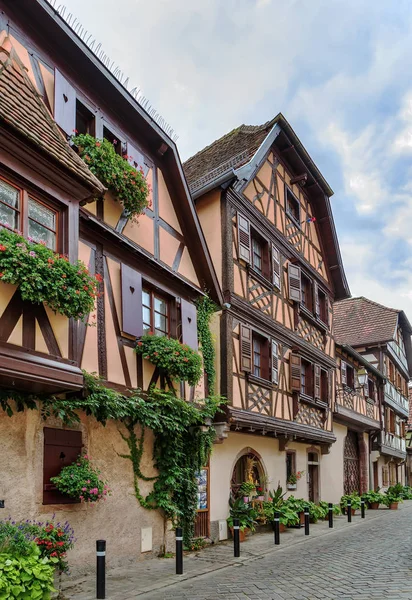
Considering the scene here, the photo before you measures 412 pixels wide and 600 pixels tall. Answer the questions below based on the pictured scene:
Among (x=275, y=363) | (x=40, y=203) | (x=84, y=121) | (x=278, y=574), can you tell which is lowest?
(x=278, y=574)

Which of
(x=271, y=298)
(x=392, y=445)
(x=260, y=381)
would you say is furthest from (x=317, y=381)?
(x=392, y=445)

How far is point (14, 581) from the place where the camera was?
606cm

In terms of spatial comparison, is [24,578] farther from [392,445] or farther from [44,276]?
[392,445]

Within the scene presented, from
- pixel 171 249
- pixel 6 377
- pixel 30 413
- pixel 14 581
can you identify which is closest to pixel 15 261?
pixel 6 377

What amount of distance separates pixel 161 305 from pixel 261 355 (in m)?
4.65

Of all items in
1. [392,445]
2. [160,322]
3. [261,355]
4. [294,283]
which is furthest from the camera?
[392,445]

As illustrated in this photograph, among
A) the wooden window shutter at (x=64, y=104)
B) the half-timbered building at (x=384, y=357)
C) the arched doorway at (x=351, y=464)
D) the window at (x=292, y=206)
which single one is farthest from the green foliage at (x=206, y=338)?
the half-timbered building at (x=384, y=357)

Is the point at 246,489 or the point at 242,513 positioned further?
the point at 246,489

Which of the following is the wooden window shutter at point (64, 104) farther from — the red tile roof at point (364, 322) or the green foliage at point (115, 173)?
the red tile roof at point (364, 322)

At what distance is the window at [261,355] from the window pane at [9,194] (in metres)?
8.65

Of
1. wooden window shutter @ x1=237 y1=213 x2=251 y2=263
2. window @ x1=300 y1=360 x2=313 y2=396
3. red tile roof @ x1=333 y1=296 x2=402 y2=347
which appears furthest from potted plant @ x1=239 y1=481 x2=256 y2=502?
red tile roof @ x1=333 y1=296 x2=402 y2=347

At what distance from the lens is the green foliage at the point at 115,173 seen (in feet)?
31.5

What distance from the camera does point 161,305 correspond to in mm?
11766

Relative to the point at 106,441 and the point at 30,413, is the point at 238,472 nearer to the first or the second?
the point at 106,441
